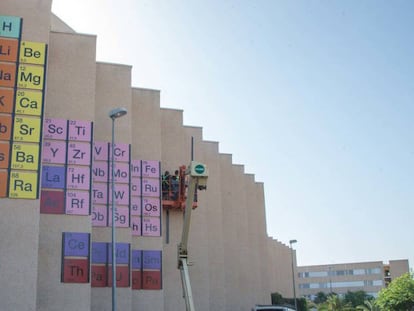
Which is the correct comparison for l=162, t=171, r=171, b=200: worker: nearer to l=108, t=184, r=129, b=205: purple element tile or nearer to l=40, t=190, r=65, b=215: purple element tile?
l=108, t=184, r=129, b=205: purple element tile

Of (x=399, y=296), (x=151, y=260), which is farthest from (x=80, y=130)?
(x=399, y=296)

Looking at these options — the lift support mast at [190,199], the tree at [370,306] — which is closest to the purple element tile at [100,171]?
the lift support mast at [190,199]

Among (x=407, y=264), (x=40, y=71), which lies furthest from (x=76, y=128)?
(x=407, y=264)

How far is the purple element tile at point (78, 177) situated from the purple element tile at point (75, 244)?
189 cm

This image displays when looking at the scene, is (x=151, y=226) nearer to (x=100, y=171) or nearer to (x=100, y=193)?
(x=100, y=193)

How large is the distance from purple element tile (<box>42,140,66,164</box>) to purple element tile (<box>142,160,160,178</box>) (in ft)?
18.8

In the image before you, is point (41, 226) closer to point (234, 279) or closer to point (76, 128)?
point (76, 128)

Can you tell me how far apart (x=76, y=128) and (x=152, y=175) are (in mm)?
5857

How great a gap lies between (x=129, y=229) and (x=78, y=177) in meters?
4.23

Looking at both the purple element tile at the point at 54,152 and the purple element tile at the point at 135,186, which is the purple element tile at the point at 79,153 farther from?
the purple element tile at the point at 135,186

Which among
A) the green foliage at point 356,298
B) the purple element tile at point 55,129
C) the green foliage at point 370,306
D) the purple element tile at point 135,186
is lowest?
the green foliage at point 370,306

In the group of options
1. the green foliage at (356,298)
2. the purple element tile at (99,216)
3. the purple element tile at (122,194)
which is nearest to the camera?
the purple element tile at (99,216)

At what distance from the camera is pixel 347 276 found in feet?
379

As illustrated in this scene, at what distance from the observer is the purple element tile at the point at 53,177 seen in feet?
79.6
